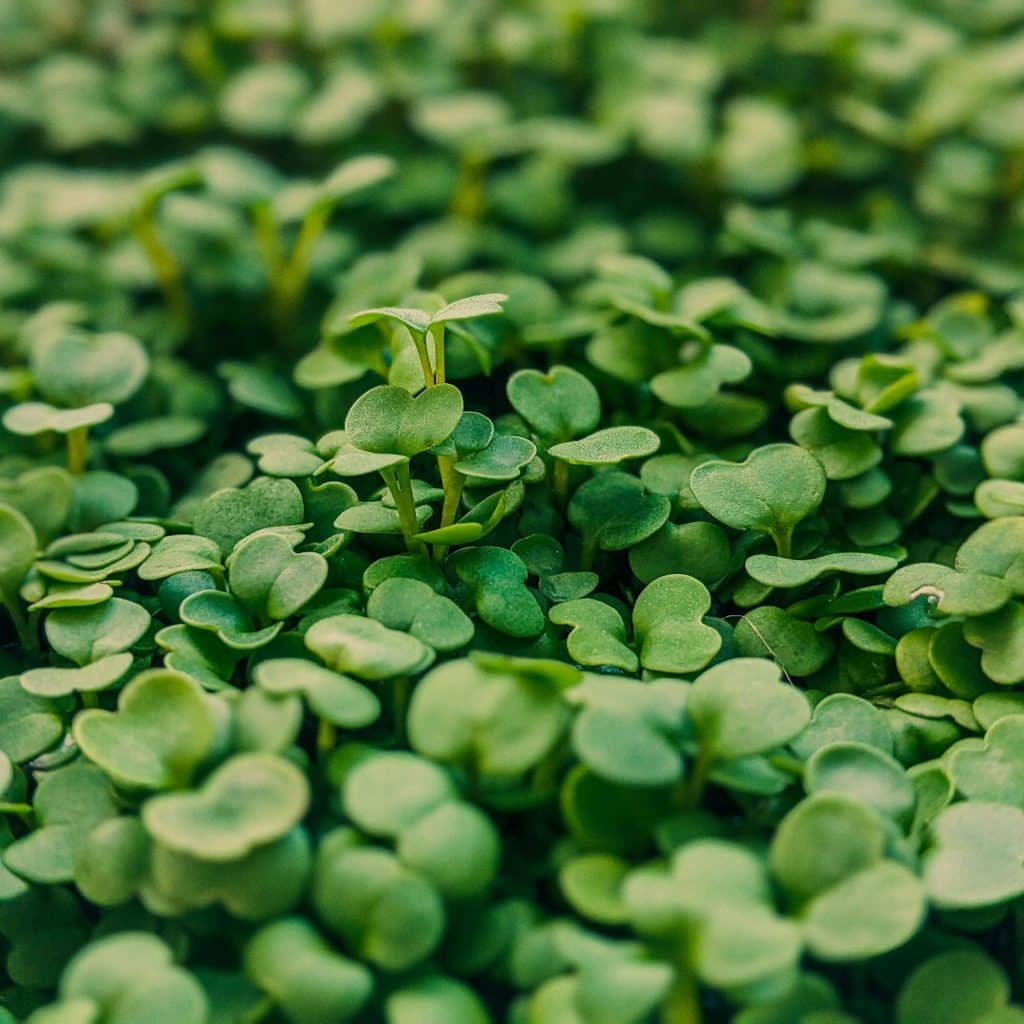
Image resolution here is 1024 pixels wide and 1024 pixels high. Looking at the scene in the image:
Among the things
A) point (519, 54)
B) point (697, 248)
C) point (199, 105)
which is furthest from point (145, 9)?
point (697, 248)

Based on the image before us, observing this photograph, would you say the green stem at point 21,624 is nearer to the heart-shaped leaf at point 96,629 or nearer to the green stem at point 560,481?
the heart-shaped leaf at point 96,629

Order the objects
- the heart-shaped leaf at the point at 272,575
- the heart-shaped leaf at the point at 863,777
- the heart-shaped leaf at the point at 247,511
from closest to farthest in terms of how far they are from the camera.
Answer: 1. the heart-shaped leaf at the point at 863,777
2. the heart-shaped leaf at the point at 272,575
3. the heart-shaped leaf at the point at 247,511

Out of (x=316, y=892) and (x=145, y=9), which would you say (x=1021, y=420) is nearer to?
(x=316, y=892)

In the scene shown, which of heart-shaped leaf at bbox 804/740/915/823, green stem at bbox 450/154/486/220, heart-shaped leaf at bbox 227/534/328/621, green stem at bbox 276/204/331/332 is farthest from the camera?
green stem at bbox 450/154/486/220

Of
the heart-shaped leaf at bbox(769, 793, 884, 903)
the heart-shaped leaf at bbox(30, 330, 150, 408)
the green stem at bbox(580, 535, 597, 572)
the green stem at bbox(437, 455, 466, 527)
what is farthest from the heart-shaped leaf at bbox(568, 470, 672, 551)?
the heart-shaped leaf at bbox(30, 330, 150, 408)

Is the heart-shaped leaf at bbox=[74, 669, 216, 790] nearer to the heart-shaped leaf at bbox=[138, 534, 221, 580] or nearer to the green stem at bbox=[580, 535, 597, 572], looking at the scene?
the heart-shaped leaf at bbox=[138, 534, 221, 580]

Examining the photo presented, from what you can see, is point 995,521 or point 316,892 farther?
point 995,521

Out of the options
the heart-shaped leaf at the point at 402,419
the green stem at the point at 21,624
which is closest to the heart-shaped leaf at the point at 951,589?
the heart-shaped leaf at the point at 402,419
